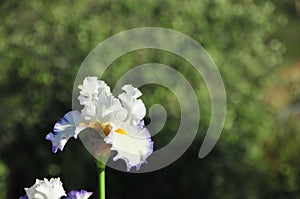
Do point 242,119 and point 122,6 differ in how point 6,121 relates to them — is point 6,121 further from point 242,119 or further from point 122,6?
point 242,119

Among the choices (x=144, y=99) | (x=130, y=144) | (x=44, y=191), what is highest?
(x=144, y=99)

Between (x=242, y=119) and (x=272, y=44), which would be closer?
(x=242, y=119)

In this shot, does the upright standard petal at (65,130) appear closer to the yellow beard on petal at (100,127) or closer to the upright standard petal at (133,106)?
the yellow beard on petal at (100,127)

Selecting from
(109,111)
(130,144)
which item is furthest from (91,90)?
(130,144)

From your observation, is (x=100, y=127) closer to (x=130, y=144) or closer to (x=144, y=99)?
(x=130, y=144)

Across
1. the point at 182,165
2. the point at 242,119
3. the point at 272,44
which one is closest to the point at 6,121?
the point at 182,165

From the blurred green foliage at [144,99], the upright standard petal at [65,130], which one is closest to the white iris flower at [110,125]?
the upright standard petal at [65,130]

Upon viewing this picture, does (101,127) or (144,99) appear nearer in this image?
(101,127)
